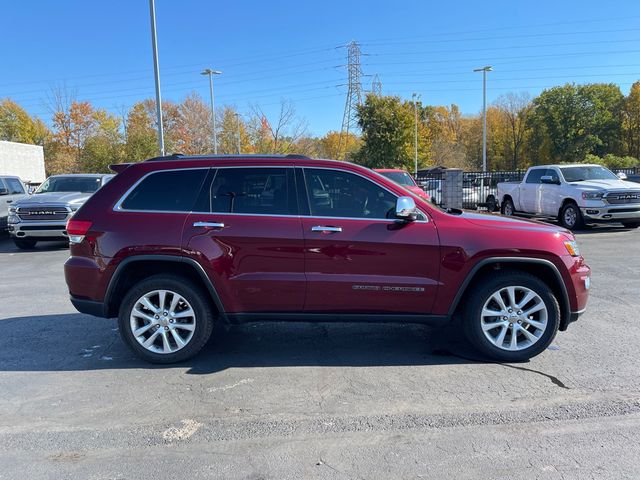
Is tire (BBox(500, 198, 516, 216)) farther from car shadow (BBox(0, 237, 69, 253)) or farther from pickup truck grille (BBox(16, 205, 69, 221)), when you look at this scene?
car shadow (BBox(0, 237, 69, 253))

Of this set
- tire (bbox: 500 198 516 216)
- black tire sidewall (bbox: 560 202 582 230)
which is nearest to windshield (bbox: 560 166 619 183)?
black tire sidewall (bbox: 560 202 582 230)

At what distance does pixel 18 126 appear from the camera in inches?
2328

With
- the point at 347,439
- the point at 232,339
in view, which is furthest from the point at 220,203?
the point at 347,439

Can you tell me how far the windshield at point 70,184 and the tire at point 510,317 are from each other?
11558 mm

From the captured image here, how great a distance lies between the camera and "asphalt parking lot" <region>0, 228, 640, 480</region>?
3.00 metres

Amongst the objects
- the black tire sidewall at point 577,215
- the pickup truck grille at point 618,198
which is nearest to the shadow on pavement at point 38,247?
the black tire sidewall at point 577,215

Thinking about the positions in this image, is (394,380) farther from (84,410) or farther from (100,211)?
(100,211)

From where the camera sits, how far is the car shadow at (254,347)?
459 cm

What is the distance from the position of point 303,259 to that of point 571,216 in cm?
1170

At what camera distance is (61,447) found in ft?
10.6

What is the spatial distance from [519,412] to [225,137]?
144ft

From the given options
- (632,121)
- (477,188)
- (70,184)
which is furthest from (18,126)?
(632,121)

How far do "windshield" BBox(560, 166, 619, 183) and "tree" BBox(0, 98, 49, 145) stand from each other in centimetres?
5605

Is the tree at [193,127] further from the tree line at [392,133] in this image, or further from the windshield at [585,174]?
the windshield at [585,174]
